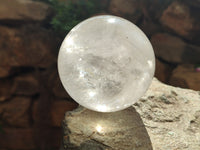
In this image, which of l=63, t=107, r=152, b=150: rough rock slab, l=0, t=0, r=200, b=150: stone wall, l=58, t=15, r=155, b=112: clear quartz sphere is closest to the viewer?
l=58, t=15, r=155, b=112: clear quartz sphere

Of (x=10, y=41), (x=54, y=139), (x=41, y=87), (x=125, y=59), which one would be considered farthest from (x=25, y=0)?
(x=125, y=59)

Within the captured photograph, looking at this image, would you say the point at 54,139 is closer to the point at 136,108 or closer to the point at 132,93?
the point at 136,108

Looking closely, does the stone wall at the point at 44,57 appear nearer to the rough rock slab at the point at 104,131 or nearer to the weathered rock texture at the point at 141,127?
the weathered rock texture at the point at 141,127

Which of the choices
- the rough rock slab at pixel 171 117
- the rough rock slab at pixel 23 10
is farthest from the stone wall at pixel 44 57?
the rough rock slab at pixel 171 117

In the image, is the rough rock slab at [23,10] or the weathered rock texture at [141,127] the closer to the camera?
the weathered rock texture at [141,127]

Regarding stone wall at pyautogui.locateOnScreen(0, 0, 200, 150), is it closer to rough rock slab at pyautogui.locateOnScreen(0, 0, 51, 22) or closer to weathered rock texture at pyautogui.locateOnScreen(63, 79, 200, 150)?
rough rock slab at pyautogui.locateOnScreen(0, 0, 51, 22)

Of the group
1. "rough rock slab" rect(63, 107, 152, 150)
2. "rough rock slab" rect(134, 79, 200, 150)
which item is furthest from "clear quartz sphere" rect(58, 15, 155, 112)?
"rough rock slab" rect(134, 79, 200, 150)
